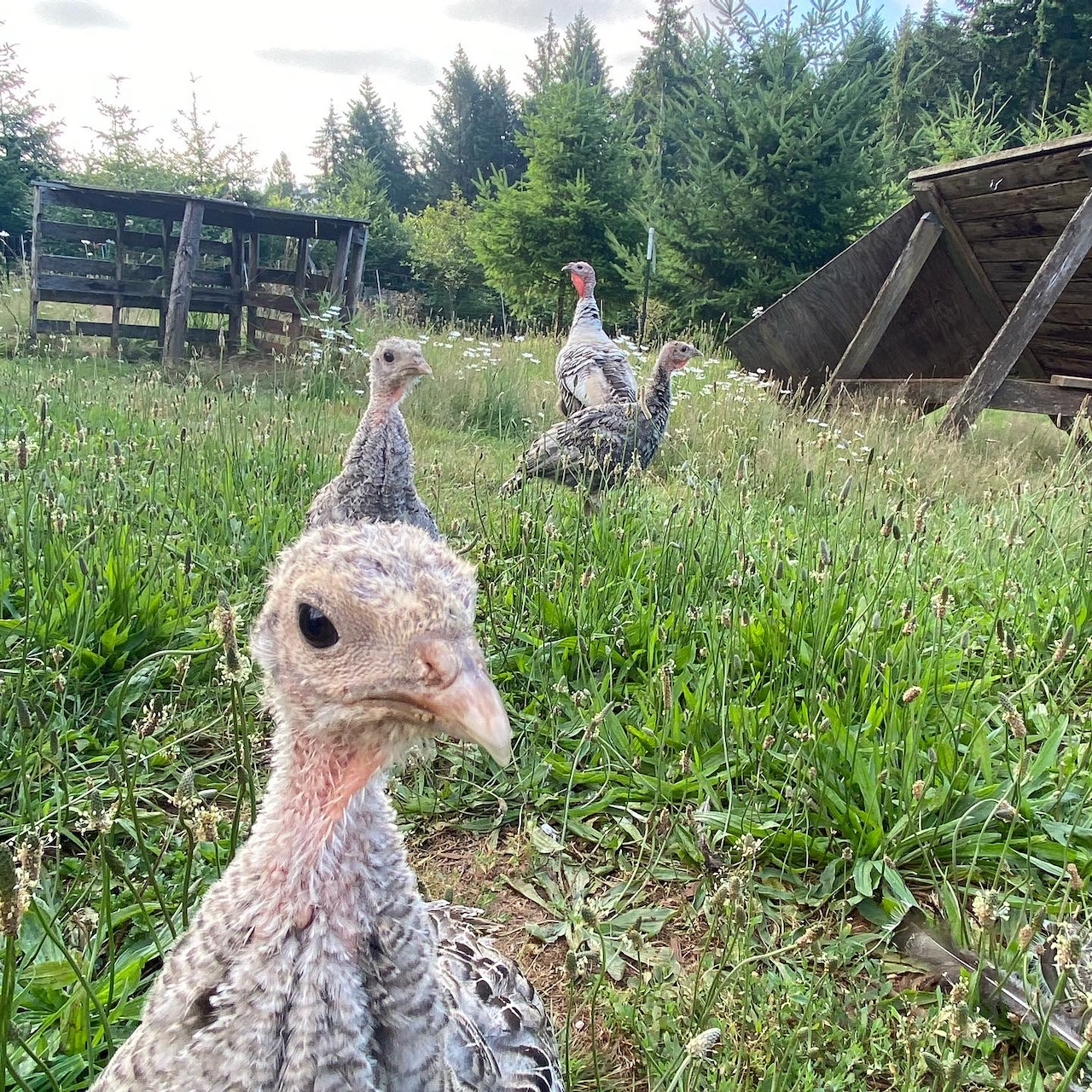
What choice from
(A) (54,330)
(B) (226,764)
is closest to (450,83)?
(A) (54,330)

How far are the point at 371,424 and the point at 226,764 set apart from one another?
219 cm

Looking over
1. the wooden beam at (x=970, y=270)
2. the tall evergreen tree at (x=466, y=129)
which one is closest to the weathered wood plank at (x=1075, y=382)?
the wooden beam at (x=970, y=270)

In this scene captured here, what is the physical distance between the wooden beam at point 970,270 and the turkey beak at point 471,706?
8.86 m

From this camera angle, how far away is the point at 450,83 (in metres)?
52.5

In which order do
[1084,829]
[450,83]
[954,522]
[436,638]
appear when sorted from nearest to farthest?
[436,638] < [1084,829] < [954,522] < [450,83]

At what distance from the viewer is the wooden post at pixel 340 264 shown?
1165 cm

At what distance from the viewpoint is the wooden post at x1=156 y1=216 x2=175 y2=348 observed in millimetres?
12039

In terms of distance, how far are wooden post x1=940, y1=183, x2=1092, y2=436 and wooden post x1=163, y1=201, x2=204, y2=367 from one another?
9.96 m

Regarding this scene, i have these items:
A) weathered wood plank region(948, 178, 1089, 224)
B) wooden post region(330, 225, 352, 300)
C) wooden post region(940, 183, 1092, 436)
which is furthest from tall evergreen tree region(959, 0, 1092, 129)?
wooden post region(940, 183, 1092, 436)

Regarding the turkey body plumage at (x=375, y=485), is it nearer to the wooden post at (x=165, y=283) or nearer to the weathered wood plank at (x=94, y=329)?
the wooden post at (x=165, y=283)

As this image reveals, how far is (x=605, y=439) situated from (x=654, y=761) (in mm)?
3368

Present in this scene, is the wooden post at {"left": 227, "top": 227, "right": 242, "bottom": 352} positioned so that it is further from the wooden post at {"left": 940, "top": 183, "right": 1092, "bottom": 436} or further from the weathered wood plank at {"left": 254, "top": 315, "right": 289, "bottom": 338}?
the wooden post at {"left": 940, "top": 183, "right": 1092, "bottom": 436}

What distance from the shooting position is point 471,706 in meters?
1.02

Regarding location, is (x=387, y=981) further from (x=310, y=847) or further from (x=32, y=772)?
(x=32, y=772)
